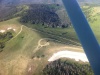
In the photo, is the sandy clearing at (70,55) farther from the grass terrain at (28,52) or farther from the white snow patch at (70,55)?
the grass terrain at (28,52)

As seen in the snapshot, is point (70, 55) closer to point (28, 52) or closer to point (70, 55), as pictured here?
point (70, 55)

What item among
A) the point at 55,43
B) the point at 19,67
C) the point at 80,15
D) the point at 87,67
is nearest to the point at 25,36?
the point at 55,43

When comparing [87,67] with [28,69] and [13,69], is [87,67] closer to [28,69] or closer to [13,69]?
[28,69]

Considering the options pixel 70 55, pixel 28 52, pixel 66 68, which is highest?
pixel 28 52

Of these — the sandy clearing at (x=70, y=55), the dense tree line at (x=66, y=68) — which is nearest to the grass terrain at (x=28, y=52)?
the sandy clearing at (x=70, y=55)

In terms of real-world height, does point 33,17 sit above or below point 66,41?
above

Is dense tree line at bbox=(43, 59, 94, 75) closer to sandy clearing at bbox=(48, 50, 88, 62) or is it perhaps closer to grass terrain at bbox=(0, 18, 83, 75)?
sandy clearing at bbox=(48, 50, 88, 62)

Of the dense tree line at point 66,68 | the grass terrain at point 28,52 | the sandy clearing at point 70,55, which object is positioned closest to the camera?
the dense tree line at point 66,68

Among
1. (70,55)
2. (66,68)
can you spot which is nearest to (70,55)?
(70,55)
